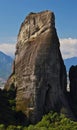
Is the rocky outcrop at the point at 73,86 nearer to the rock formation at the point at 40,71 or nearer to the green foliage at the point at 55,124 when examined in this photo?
the rock formation at the point at 40,71

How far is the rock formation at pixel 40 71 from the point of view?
257 ft

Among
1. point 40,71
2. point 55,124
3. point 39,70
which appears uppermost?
point 39,70

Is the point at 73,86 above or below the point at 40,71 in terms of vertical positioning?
below

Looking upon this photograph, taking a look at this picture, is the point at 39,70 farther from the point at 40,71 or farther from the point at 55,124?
the point at 55,124

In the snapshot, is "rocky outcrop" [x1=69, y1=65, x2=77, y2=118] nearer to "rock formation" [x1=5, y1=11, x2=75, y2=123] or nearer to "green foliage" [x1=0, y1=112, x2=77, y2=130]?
"rock formation" [x1=5, y1=11, x2=75, y2=123]

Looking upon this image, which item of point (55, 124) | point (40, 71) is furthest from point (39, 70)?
point (55, 124)

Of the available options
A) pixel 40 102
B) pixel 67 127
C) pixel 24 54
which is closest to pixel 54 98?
pixel 40 102

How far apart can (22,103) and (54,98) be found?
6.06 metres

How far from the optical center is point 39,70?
260ft

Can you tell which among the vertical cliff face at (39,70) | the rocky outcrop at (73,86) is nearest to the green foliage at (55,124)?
the vertical cliff face at (39,70)

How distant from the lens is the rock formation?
257ft

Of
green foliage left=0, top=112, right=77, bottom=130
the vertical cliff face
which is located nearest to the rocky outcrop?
the vertical cliff face

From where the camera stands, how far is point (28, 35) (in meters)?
85.9

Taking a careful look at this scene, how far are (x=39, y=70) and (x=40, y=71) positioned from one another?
0.25m
